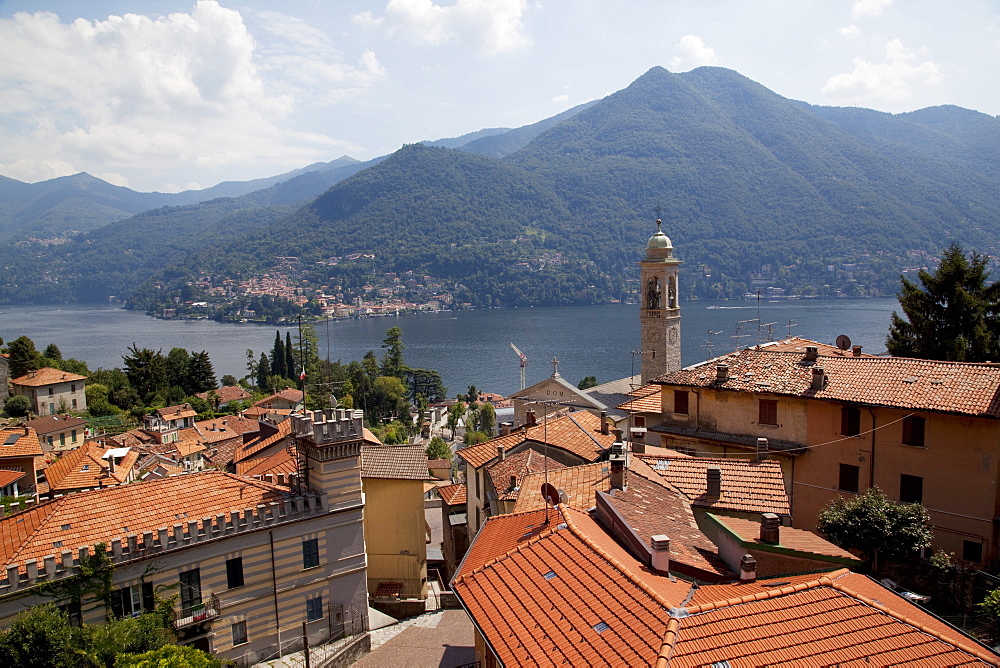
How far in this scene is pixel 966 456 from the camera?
14.0m

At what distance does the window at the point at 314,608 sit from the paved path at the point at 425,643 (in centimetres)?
152

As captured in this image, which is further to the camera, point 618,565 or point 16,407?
point 16,407

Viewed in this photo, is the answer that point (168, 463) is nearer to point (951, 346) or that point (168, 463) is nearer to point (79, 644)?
point (79, 644)

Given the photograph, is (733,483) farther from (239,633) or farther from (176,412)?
(176,412)

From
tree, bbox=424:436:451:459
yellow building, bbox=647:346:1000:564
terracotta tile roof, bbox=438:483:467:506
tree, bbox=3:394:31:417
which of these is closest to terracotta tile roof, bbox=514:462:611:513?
yellow building, bbox=647:346:1000:564

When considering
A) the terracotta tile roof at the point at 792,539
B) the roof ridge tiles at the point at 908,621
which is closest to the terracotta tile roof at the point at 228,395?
the terracotta tile roof at the point at 792,539

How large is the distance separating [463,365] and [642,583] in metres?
114

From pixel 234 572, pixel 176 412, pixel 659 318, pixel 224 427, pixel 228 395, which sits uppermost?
pixel 659 318

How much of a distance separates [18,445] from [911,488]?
107 feet

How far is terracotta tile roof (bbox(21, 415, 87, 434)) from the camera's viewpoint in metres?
41.5

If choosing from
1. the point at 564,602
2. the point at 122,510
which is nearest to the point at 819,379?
the point at 564,602

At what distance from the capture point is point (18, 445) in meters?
28.6

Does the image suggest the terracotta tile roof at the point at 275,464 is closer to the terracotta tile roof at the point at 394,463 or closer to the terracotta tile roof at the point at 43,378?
the terracotta tile roof at the point at 394,463

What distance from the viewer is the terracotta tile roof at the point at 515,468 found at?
1672 centimetres
